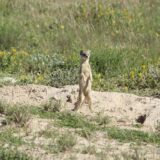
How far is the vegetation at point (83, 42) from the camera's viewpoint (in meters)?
9.80

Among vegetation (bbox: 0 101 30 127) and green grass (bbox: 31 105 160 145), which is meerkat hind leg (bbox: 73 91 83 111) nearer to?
green grass (bbox: 31 105 160 145)

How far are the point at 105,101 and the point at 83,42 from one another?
3.76 metres

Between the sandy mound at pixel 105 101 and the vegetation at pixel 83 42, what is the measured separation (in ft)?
2.51

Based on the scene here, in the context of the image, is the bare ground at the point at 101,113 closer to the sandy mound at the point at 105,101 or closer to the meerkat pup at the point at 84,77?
the sandy mound at the point at 105,101

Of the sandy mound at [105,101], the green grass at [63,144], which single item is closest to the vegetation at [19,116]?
the green grass at [63,144]

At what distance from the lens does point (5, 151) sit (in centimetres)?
606

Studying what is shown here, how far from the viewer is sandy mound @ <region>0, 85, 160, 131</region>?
7814 mm

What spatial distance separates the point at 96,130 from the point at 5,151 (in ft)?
4.34

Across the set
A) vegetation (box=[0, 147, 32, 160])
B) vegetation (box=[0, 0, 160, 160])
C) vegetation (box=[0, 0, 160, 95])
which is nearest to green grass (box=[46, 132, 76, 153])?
vegetation (box=[0, 0, 160, 160])

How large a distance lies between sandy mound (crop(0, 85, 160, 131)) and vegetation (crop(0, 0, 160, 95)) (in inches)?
30.1

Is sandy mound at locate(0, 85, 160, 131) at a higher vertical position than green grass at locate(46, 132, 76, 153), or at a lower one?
higher

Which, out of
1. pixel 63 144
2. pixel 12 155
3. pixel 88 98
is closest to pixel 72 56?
pixel 88 98

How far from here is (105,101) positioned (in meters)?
8.34

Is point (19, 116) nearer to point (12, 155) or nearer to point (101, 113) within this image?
point (12, 155)
